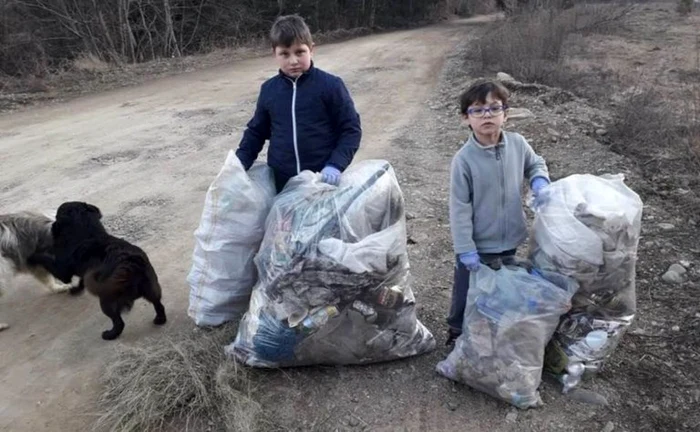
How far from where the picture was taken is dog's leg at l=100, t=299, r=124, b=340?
3262 mm

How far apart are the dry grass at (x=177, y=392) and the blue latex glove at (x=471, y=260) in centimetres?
115

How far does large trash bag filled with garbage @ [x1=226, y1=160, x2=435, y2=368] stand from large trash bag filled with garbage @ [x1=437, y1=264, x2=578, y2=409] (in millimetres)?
395

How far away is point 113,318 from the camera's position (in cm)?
A: 332

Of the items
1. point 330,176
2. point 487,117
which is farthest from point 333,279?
point 487,117

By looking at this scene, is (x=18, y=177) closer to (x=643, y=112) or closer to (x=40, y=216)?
(x=40, y=216)

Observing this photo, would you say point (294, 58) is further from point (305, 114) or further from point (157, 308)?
point (157, 308)

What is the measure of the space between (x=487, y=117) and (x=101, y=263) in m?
2.20

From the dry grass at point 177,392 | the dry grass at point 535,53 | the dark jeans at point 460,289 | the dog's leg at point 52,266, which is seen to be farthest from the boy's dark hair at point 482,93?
the dry grass at point 535,53

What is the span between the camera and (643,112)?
654 centimetres

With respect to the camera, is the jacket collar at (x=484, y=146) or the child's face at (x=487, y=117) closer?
the child's face at (x=487, y=117)

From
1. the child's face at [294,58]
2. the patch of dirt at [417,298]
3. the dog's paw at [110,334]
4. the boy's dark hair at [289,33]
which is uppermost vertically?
the boy's dark hair at [289,33]

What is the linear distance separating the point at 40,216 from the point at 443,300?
2616mm

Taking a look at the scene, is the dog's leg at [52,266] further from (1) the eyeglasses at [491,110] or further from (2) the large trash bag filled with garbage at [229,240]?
(1) the eyeglasses at [491,110]

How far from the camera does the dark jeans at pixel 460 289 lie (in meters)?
2.94
